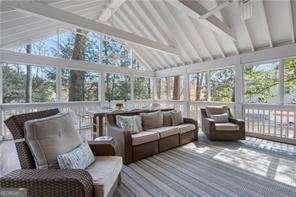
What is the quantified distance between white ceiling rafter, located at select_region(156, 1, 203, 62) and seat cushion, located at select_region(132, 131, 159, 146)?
149 inches

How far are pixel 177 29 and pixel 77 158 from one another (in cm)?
579

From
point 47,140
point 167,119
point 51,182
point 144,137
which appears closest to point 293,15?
point 167,119

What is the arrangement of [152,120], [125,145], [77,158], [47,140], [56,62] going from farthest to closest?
[56,62]
[152,120]
[125,145]
[77,158]
[47,140]

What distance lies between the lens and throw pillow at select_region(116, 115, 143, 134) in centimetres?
440

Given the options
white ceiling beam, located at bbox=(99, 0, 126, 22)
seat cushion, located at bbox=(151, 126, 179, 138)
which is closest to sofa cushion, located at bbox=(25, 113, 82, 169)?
seat cushion, located at bbox=(151, 126, 179, 138)

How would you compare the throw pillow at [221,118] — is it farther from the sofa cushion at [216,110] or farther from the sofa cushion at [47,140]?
the sofa cushion at [47,140]

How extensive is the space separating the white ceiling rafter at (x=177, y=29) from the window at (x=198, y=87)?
0.66 m

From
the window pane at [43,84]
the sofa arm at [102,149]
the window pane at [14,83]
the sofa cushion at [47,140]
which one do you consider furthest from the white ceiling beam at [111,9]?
the sofa cushion at [47,140]

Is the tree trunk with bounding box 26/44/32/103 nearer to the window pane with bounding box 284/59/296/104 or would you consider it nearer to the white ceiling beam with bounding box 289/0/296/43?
the white ceiling beam with bounding box 289/0/296/43

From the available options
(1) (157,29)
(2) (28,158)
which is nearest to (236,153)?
(2) (28,158)

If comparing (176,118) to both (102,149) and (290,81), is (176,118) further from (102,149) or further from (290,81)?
(290,81)

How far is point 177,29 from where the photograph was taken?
7.08m

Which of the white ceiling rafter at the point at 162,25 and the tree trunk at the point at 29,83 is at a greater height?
the white ceiling rafter at the point at 162,25

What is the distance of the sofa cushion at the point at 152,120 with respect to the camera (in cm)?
490
